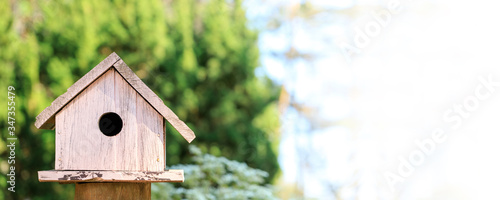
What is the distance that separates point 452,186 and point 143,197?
6.24m

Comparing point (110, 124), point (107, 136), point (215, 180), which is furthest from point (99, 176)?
point (215, 180)

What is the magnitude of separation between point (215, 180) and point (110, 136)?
2599 millimetres

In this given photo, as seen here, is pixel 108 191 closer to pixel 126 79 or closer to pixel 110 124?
pixel 110 124

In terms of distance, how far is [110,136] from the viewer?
2043 millimetres

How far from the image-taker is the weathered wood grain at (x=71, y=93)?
200 centimetres

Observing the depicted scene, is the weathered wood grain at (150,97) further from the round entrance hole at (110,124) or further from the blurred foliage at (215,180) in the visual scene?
the blurred foliage at (215,180)

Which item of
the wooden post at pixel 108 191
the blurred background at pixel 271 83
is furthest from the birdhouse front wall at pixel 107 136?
the blurred background at pixel 271 83

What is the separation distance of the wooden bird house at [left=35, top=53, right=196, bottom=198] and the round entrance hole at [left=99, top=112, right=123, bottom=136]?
55 mm

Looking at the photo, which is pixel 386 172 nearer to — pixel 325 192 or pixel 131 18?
pixel 325 192

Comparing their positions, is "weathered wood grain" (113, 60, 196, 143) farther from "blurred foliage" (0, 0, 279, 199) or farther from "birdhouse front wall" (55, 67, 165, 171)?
"blurred foliage" (0, 0, 279, 199)

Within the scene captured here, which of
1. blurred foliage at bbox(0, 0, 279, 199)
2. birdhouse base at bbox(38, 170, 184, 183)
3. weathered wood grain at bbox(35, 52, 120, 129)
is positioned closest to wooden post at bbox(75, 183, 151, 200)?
birdhouse base at bbox(38, 170, 184, 183)

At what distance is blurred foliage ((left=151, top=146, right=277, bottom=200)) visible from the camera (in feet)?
14.0

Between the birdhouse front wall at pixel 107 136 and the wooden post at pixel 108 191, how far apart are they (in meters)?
0.16

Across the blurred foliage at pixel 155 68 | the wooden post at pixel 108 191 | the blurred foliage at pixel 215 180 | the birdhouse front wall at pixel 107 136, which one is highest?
the blurred foliage at pixel 155 68
